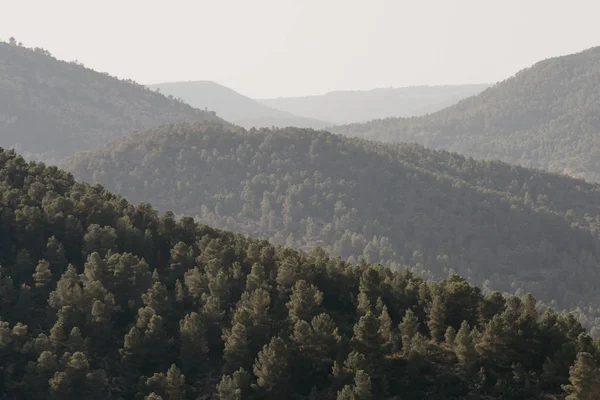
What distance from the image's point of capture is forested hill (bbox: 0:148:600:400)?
193 feet

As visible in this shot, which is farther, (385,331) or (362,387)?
(385,331)

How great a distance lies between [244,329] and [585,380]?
26.1 metres

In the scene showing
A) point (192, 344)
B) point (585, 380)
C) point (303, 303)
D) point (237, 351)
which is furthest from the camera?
point (303, 303)

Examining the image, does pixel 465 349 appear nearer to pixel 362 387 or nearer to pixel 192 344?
pixel 362 387

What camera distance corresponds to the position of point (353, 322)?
71.1 metres

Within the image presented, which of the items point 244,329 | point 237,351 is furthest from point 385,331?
point 237,351

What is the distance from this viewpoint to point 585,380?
170 feet

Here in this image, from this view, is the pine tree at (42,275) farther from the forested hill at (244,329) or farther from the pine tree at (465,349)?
the pine tree at (465,349)

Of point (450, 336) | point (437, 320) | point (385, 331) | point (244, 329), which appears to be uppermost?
point (437, 320)

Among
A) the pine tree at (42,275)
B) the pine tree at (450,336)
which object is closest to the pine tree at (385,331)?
the pine tree at (450,336)

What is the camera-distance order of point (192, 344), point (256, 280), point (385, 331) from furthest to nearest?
1. point (256, 280)
2. point (385, 331)
3. point (192, 344)

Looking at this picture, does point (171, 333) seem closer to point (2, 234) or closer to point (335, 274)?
point (335, 274)

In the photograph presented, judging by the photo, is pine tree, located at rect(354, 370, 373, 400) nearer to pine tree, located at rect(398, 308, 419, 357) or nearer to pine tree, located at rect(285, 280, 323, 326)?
pine tree, located at rect(398, 308, 419, 357)

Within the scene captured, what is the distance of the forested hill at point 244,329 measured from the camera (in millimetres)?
58719
